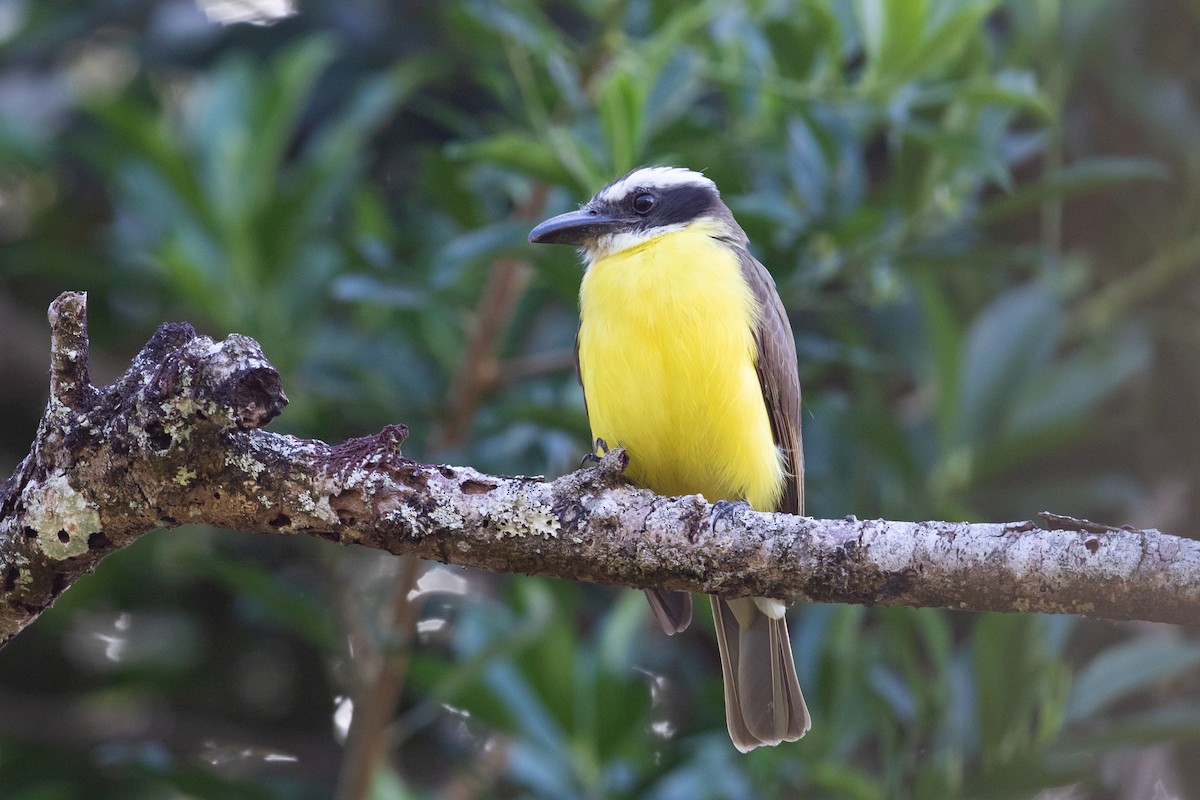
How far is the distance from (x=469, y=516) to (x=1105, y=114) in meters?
3.72

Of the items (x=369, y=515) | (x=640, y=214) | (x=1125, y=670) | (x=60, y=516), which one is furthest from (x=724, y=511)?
(x=1125, y=670)

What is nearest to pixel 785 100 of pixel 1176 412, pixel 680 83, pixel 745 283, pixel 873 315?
pixel 680 83

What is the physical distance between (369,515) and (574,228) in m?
1.61

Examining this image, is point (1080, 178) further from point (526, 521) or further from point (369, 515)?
point (369, 515)

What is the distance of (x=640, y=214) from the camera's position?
3.68m

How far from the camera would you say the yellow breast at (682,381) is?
123 inches

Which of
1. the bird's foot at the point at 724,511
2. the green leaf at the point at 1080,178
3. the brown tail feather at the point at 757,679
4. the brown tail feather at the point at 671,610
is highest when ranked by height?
the bird's foot at the point at 724,511

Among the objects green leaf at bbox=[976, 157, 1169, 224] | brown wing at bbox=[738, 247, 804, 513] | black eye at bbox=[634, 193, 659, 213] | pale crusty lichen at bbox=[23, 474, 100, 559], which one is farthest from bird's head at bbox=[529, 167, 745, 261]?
pale crusty lichen at bbox=[23, 474, 100, 559]

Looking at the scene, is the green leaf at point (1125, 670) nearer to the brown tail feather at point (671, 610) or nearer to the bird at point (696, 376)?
the bird at point (696, 376)

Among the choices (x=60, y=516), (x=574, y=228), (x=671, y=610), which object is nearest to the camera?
(x=60, y=516)

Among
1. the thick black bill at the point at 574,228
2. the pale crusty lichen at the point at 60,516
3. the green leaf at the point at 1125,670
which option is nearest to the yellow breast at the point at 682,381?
the thick black bill at the point at 574,228

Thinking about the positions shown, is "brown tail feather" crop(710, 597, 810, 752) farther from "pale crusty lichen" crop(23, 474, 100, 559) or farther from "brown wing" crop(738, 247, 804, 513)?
"pale crusty lichen" crop(23, 474, 100, 559)

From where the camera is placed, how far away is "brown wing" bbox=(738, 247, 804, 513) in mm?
3342

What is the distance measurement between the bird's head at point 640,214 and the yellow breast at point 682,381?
26cm
